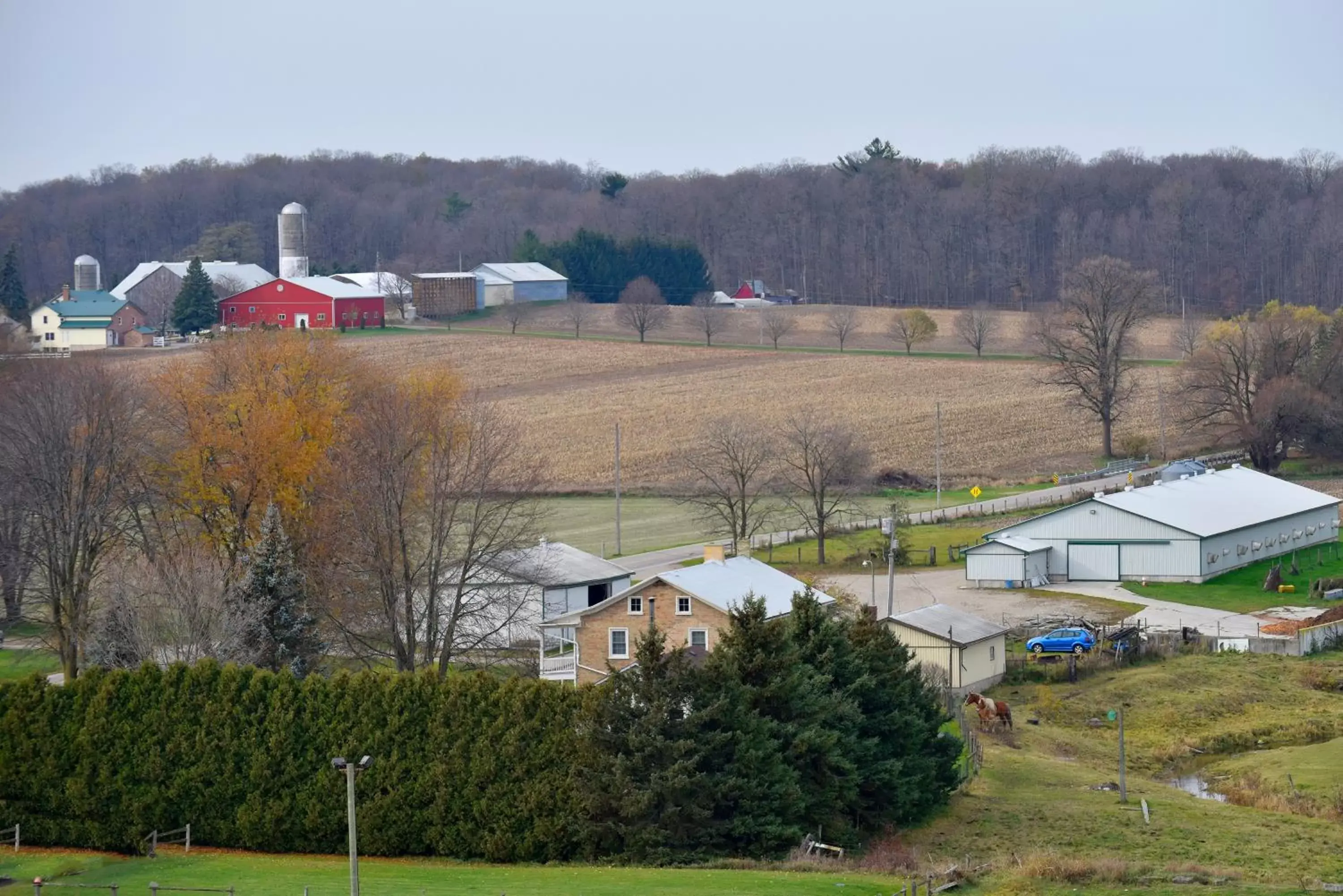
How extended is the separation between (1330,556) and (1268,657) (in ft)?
53.4

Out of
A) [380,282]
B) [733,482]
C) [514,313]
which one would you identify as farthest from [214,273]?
[733,482]

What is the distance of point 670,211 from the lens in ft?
Answer: 597

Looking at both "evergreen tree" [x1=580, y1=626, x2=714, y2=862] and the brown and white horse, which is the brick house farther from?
"evergreen tree" [x1=580, y1=626, x2=714, y2=862]

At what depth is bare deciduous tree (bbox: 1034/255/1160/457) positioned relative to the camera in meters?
82.2

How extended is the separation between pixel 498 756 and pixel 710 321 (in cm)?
9375

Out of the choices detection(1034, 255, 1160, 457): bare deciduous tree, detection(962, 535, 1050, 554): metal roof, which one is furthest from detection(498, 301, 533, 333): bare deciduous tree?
detection(962, 535, 1050, 554): metal roof

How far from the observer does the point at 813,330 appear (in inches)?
4936

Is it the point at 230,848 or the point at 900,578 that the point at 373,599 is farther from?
the point at 900,578

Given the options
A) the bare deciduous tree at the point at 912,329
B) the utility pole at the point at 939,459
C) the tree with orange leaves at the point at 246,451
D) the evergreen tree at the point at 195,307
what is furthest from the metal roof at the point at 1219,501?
the evergreen tree at the point at 195,307

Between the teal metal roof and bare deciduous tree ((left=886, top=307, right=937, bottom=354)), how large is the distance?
49.4 m

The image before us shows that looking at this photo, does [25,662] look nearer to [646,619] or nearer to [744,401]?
[646,619]

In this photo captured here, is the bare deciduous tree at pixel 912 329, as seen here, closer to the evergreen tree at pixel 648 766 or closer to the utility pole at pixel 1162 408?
the utility pole at pixel 1162 408

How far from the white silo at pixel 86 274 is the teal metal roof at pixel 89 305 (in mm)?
16217

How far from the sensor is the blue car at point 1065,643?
46.2 m
